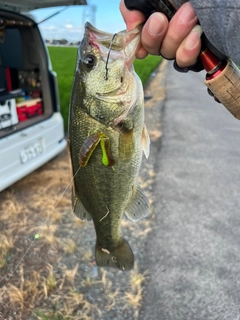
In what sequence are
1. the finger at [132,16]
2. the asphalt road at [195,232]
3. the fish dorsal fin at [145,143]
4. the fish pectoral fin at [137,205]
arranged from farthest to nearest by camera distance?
the asphalt road at [195,232]
the fish pectoral fin at [137,205]
the fish dorsal fin at [145,143]
the finger at [132,16]

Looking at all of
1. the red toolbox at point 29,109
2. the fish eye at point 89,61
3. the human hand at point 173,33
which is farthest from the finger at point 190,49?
the red toolbox at point 29,109

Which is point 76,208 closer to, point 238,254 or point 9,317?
point 9,317

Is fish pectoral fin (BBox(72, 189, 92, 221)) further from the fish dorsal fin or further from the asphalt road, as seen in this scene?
the asphalt road

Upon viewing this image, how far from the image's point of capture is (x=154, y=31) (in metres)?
1.40

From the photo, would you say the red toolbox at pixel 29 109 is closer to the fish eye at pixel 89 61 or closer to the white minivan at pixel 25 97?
the white minivan at pixel 25 97

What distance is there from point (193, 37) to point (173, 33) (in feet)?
0.25

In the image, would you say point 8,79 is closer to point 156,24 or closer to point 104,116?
point 104,116

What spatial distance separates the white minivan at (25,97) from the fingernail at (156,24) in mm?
2875

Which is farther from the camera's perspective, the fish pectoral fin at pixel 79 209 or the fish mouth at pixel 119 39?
the fish pectoral fin at pixel 79 209

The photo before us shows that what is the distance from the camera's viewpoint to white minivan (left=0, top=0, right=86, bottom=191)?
164 inches

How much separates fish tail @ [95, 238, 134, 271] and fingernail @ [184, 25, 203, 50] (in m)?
1.23

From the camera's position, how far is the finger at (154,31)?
1.37 meters

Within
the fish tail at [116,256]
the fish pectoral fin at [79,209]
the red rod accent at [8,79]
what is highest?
the fish pectoral fin at [79,209]

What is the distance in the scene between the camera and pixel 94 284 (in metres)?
2.96
